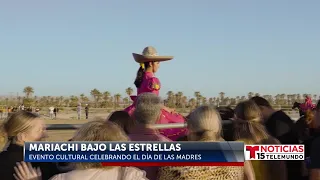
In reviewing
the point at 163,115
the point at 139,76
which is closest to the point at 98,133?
the point at 163,115

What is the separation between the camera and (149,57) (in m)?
4.81

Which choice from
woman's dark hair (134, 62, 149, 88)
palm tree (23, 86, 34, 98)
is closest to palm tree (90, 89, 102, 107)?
palm tree (23, 86, 34, 98)

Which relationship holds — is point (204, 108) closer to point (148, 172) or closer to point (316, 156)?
point (148, 172)

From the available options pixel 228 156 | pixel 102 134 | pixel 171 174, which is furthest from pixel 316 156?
pixel 102 134

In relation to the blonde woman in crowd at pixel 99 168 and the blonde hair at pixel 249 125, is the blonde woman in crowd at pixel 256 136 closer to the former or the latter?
the blonde hair at pixel 249 125

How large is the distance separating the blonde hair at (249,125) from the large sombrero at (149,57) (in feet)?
5.15

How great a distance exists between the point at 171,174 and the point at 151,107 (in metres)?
0.61

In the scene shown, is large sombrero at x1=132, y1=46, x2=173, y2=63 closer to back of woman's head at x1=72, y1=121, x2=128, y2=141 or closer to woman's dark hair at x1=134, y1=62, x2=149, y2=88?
woman's dark hair at x1=134, y1=62, x2=149, y2=88

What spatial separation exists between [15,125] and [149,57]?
215 cm

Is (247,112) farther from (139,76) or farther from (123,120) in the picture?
(139,76)

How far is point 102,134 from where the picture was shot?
2.23 metres

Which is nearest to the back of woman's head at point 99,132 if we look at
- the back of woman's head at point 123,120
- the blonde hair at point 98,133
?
the blonde hair at point 98,133

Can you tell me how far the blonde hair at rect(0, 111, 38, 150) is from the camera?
2912 millimetres

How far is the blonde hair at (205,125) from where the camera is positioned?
108 inches
